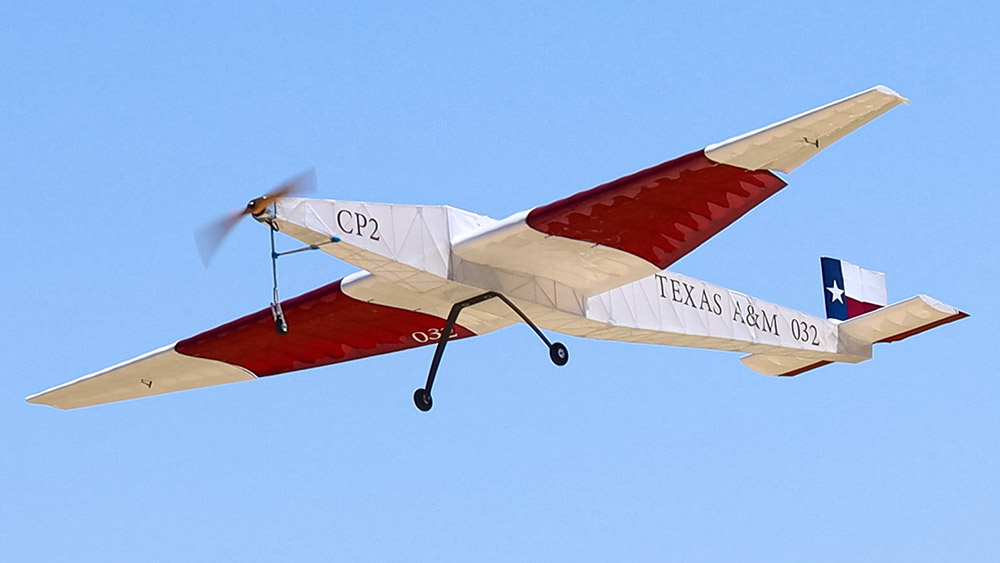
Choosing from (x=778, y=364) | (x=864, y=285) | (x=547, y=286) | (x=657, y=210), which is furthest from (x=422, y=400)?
(x=864, y=285)

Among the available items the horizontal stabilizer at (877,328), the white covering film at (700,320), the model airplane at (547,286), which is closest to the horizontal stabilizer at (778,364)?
the horizontal stabilizer at (877,328)

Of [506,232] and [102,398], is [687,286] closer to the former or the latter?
[506,232]

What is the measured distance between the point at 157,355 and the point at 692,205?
30.4 feet

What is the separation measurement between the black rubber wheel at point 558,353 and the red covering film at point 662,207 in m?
1.44

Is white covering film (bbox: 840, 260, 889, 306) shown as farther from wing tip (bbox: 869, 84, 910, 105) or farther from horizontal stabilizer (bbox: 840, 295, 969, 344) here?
wing tip (bbox: 869, 84, 910, 105)

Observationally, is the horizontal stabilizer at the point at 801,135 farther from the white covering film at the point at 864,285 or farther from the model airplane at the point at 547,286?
the white covering film at the point at 864,285

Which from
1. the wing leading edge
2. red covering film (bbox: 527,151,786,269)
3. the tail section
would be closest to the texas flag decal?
the tail section

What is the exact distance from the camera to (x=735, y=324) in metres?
24.7

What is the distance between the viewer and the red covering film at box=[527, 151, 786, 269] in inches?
749

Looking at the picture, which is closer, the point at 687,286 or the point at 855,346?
the point at 687,286

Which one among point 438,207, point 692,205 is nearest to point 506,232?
point 438,207

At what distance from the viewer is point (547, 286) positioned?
2138cm

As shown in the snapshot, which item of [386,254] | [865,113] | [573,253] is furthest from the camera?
[573,253]

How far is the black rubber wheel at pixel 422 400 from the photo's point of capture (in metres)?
20.6
